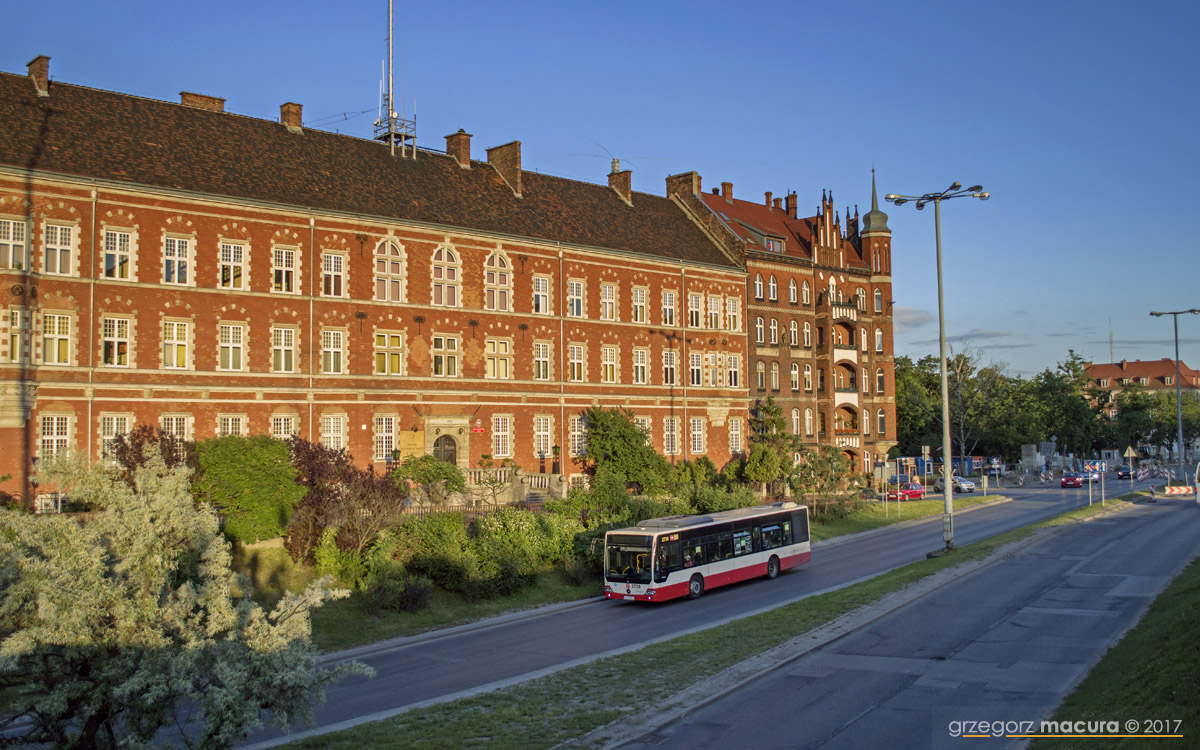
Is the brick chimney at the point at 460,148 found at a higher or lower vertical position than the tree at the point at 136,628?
higher

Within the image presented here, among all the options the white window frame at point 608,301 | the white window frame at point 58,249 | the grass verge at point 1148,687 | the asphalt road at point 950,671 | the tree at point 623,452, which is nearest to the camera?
the grass verge at point 1148,687

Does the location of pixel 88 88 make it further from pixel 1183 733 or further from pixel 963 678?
pixel 1183 733

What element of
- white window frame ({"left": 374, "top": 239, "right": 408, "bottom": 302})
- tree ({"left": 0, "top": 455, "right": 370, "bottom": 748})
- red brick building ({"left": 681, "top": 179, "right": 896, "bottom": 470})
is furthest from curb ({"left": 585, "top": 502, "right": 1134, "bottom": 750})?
red brick building ({"left": 681, "top": 179, "right": 896, "bottom": 470})

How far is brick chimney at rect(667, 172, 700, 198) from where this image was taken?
66.7m

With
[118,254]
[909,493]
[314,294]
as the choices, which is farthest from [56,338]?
[909,493]

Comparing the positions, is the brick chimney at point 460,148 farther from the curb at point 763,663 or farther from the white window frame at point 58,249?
the curb at point 763,663

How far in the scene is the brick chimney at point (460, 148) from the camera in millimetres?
53656

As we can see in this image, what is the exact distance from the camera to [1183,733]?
1126cm

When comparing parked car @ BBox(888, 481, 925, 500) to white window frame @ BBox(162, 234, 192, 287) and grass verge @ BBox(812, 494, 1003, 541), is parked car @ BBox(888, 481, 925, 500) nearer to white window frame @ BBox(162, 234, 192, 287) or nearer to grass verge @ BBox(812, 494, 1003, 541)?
grass verge @ BBox(812, 494, 1003, 541)

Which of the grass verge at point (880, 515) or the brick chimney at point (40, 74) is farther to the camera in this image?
the grass verge at point (880, 515)

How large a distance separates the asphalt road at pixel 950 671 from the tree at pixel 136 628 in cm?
587

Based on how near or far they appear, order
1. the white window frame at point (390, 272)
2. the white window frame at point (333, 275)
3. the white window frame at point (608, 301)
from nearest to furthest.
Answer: the white window frame at point (333, 275) < the white window frame at point (390, 272) < the white window frame at point (608, 301)

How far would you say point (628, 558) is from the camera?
32.8 m

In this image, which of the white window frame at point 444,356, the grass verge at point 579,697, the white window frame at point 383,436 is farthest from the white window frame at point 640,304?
the grass verge at point 579,697
